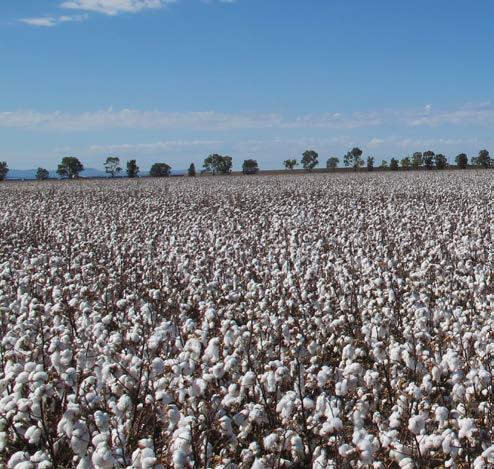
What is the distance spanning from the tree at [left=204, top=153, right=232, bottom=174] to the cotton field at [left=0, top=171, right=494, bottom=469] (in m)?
119

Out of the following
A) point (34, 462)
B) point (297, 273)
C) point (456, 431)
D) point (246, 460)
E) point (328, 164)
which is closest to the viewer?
point (34, 462)

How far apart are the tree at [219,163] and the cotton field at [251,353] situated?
119 metres

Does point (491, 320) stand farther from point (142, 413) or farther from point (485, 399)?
point (142, 413)

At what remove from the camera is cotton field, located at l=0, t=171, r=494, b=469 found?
14.6 feet

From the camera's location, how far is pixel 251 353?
6.72m

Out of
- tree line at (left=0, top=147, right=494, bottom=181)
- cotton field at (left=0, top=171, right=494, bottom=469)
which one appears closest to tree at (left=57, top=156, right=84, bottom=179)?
tree line at (left=0, top=147, right=494, bottom=181)

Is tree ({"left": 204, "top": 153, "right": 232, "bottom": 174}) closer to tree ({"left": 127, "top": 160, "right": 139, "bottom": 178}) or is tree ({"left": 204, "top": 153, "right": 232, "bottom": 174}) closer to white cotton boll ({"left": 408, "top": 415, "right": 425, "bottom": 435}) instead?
tree ({"left": 127, "top": 160, "right": 139, "bottom": 178})

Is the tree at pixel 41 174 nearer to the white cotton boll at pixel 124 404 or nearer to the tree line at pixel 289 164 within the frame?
the tree line at pixel 289 164

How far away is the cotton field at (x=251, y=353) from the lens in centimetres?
445

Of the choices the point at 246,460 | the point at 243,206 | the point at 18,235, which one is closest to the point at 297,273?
the point at 246,460

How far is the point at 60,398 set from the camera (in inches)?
229

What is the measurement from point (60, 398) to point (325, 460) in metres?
2.94

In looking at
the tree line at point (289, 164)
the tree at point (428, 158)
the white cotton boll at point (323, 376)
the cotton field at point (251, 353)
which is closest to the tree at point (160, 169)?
the tree line at point (289, 164)

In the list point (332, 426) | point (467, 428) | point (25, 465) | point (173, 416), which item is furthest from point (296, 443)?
point (25, 465)
